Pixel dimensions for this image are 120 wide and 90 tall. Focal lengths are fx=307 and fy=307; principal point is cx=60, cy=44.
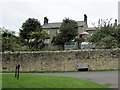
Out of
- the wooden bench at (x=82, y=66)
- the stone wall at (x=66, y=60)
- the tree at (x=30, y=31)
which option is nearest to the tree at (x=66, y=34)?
the tree at (x=30, y=31)

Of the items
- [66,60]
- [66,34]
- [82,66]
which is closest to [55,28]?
[66,34]

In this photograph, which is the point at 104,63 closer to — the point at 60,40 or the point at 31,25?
the point at 60,40

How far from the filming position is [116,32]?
49.5 meters

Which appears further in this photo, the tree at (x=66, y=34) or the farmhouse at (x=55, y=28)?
the farmhouse at (x=55, y=28)

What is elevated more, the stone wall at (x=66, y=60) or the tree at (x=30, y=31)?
the tree at (x=30, y=31)

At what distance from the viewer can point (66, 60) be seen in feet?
88.4

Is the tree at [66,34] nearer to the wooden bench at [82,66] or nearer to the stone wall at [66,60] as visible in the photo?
the stone wall at [66,60]

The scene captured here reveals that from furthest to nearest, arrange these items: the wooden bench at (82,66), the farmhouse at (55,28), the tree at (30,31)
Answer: the farmhouse at (55,28) → the tree at (30,31) → the wooden bench at (82,66)

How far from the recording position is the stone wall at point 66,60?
26.7 metres

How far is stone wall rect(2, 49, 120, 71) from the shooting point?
2670 cm

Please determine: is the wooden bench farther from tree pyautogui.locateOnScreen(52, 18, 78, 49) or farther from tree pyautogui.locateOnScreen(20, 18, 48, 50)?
tree pyautogui.locateOnScreen(52, 18, 78, 49)

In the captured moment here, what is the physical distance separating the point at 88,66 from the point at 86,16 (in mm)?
55571

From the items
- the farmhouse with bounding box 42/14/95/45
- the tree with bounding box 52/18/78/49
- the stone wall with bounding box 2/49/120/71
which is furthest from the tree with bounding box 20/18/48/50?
the stone wall with bounding box 2/49/120/71

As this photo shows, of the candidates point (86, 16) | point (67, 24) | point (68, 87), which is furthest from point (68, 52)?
point (86, 16)
